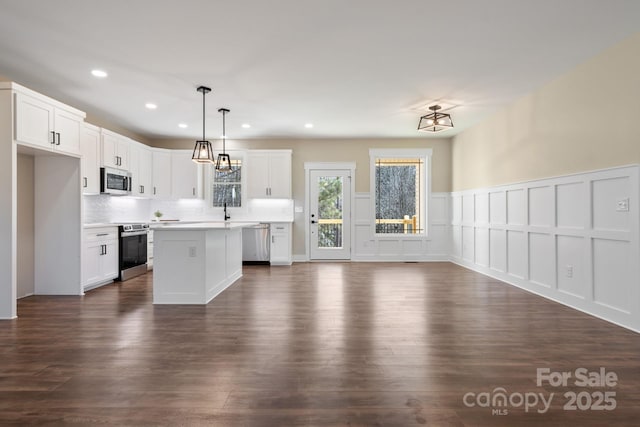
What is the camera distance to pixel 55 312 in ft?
12.5

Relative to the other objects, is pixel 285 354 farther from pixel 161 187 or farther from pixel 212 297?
pixel 161 187

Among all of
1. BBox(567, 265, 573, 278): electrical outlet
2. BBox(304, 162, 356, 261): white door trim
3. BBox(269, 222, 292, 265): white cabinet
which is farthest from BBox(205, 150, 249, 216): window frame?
BBox(567, 265, 573, 278): electrical outlet

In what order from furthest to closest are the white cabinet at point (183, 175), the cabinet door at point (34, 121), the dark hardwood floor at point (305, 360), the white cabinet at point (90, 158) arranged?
the white cabinet at point (183, 175)
the white cabinet at point (90, 158)
the cabinet door at point (34, 121)
the dark hardwood floor at point (305, 360)

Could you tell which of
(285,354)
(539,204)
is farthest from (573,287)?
(285,354)

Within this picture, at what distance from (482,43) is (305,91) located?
225 cm

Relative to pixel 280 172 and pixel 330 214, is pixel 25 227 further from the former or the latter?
pixel 330 214

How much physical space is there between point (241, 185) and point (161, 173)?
164 centimetres

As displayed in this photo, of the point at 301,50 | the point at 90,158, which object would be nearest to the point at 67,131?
the point at 90,158

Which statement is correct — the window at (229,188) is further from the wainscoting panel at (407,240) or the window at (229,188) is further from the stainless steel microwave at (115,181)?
the wainscoting panel at (407,240)

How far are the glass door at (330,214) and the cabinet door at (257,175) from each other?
39.3 inches

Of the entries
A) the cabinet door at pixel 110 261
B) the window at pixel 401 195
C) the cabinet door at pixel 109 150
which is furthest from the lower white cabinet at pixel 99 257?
the window at pixel 401 195

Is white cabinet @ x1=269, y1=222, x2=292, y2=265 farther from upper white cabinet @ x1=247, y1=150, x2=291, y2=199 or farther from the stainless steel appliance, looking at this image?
the stainless steel appliance

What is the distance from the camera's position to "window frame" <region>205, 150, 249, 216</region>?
7.49 meters

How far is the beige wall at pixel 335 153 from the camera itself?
780 centimetres
